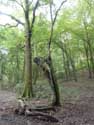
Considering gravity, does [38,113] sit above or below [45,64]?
below

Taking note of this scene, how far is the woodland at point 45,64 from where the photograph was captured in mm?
9422

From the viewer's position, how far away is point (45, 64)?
422 inches

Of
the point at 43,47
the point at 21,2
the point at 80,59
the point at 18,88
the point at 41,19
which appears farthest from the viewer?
the point at 80,59

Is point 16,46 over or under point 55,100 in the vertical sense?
over

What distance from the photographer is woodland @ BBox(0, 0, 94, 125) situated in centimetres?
942

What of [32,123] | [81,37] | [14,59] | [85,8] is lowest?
[32,123]

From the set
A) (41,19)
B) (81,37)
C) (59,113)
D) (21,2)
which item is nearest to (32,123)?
(59,113)

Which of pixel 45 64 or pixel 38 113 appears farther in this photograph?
pixel 45 64

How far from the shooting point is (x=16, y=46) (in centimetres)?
2494

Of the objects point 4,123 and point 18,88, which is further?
point 18,88

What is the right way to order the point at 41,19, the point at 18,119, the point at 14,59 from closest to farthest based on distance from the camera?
the point at 18,119
the point at 41,19
the point at 14,59

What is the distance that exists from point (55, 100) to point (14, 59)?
1824 centimetres

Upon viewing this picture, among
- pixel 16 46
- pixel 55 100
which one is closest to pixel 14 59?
pixel 16 46

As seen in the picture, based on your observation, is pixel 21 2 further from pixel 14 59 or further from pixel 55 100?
pixel 14 59
